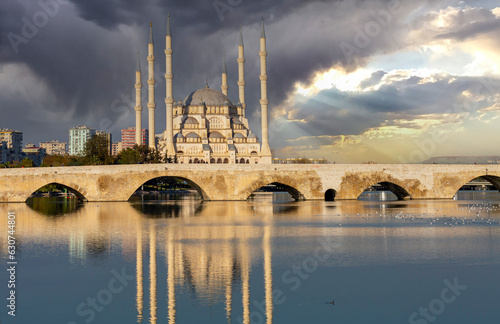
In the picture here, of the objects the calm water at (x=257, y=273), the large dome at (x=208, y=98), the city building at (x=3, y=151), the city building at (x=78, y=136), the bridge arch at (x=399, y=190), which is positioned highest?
the city building at (x=78, y=136)

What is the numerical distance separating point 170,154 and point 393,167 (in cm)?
4443

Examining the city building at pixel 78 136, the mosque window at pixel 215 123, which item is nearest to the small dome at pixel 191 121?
the mosque window at pixel 215 123

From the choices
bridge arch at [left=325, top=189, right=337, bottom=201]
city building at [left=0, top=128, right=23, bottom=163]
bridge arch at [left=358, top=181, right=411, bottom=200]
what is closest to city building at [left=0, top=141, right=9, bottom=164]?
city building at [left=0, top=128, right=23, bottom=163]

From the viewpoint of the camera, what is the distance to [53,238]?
2325 centimetres

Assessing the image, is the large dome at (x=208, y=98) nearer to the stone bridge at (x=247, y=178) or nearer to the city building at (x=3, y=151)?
the stone bridge at (x=247, y=178)

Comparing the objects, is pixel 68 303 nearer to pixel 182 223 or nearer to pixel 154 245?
pixel 154 245

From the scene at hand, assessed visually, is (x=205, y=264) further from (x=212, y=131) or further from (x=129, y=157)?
(x=212, y=131)

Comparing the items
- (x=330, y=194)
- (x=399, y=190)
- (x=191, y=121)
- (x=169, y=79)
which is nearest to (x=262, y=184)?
(x=330, y=194)

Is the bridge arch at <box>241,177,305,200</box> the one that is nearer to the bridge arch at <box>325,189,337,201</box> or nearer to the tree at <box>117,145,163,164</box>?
the bridge arch at <box>325,189,337,201</box>

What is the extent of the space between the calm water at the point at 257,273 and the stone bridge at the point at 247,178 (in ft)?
50.4

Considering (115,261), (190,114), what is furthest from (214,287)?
(190,114)

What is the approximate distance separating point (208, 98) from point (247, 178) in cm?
5583

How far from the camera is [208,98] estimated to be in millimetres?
98750

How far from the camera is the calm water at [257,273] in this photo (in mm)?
12336
